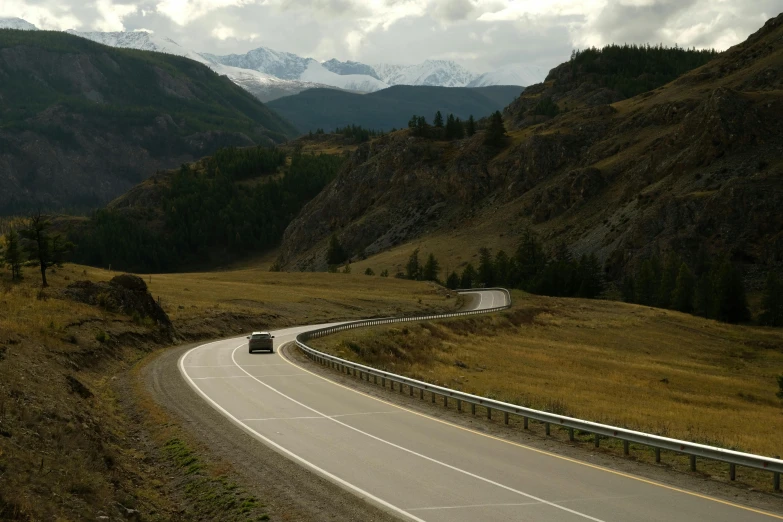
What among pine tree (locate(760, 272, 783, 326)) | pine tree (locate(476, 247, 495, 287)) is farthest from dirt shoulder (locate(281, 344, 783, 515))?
pine tree (locate(476, 247, 495, 287))

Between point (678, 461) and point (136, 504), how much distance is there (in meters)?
11.7

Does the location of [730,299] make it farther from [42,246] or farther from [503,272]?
[42,246]

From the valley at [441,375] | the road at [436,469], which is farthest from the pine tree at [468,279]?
the road at [436,469]

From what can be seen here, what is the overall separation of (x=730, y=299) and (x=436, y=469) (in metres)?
81.4

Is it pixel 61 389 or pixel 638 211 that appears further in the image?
pixel 638 211

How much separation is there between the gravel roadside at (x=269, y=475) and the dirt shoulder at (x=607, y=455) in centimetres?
596

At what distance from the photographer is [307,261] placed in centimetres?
18538

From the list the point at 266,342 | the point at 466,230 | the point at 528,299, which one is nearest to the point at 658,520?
the point at 266,342

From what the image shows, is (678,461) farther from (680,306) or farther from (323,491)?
(680,306)

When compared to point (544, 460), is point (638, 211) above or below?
above

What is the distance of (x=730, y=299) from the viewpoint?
285ft

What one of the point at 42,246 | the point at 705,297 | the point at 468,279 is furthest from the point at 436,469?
the point at 468,279

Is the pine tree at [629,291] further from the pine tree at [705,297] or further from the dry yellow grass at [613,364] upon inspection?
the dry yellow grass at [613,364]

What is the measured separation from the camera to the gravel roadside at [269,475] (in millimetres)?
12969
